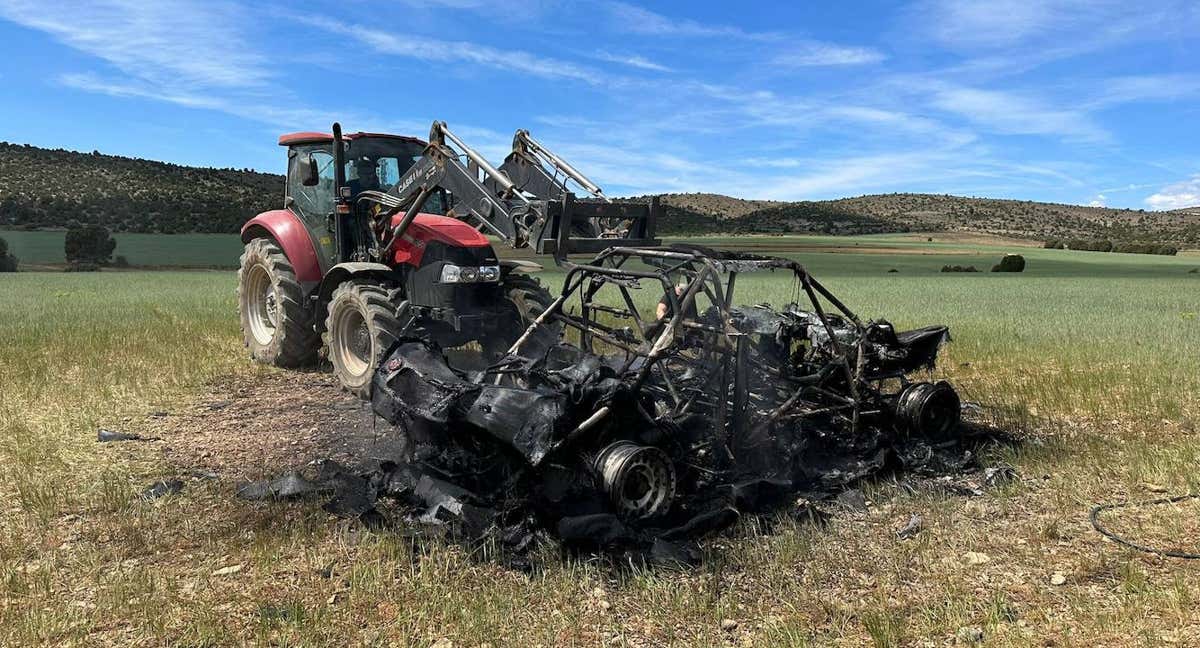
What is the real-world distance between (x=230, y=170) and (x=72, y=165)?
53.1ft

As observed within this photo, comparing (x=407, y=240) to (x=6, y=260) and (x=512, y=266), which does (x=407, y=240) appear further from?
(x=6, y=260)

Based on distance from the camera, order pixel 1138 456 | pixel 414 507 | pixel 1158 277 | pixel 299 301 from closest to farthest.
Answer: pixel 414 507 < pixel 1138 456 < pixel 299 301 < pixel 1158 277

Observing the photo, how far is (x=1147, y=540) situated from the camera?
4781 millimetres

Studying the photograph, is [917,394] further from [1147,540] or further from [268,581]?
[268,581]

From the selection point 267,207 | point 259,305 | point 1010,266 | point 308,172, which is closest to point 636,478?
point 308,172

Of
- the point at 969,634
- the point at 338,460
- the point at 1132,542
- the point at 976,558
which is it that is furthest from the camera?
the point at 338,460

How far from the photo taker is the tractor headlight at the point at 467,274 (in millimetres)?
7961

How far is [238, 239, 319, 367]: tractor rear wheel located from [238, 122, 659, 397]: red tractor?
0.02 metres

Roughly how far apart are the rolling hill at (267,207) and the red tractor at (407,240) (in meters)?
32.9

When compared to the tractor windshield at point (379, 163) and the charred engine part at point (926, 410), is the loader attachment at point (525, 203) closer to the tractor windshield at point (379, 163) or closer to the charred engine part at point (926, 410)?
the tractor windshield at point (379, 163)

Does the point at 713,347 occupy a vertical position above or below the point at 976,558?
above

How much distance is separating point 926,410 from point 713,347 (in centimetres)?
195

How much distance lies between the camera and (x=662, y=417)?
5.40m

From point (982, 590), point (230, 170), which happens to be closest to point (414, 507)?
point (982, 590)
